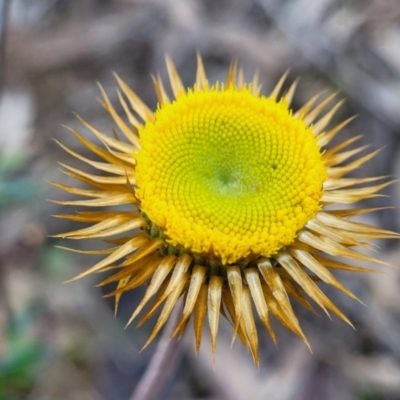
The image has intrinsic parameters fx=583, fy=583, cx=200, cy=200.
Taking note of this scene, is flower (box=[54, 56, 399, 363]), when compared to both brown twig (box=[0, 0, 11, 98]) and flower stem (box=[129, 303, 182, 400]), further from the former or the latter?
brown twig (box=[0, 0, 11, 98])

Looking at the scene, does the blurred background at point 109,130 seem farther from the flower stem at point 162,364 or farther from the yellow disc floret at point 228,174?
the yellow disc floret at point 228,174

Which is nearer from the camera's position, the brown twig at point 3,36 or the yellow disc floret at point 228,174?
the yellow disc floret at point 228,174

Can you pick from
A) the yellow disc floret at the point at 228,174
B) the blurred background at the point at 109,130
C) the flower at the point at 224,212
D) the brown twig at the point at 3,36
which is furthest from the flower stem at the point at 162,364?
the brown twig at the point at 3,36

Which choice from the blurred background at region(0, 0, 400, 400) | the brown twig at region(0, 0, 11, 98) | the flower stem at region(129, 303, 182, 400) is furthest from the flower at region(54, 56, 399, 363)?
the brown twig at region(0, 0, 11, 98)

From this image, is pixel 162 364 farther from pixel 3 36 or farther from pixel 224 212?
pixel 3 36

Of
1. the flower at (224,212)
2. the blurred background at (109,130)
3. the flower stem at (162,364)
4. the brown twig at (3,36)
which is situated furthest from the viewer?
the blurred background at (109,130)

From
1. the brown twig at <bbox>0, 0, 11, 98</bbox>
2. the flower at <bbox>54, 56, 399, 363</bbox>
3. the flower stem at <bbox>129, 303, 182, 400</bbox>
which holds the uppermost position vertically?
the brown twig at <bbox>0, 0, 11, 98</bbox>
